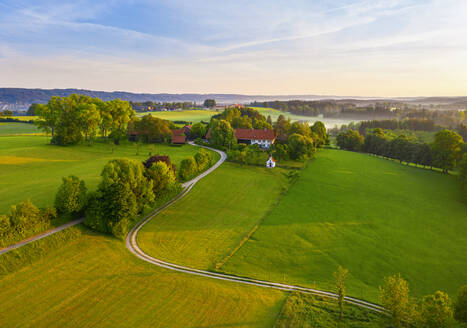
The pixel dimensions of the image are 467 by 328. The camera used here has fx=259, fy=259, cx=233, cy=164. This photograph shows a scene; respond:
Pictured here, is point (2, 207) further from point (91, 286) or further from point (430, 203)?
point (430, 203)

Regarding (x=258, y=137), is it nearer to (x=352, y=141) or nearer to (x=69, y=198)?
(x=352, y=141)

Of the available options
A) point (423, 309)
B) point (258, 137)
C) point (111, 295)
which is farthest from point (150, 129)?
point (423, 309)

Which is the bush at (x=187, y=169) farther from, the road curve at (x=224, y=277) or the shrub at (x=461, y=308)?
the shrub at (x=461, y=308)

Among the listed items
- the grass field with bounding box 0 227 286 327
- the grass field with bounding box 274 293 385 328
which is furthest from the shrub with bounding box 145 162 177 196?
the grass field with bounding box 274 293 385 328

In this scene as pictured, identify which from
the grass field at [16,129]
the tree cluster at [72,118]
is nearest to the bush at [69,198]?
the tree cluster at [72,118]

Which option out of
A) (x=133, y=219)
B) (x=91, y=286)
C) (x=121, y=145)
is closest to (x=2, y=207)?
(x=133, y=219)

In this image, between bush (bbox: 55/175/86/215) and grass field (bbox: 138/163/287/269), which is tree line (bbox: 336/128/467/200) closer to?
grass field (bbox: 138/163/287/269)
